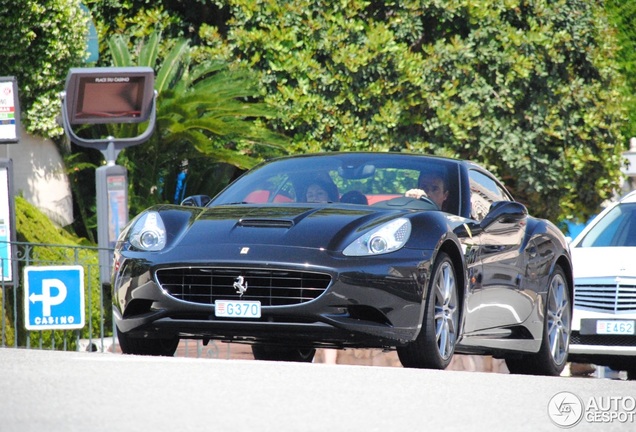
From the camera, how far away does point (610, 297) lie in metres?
12.2

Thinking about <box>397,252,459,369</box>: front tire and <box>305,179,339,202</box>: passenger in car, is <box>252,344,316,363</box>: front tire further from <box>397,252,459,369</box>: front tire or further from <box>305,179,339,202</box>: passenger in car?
<box>397,252,459,369</box>: front tire

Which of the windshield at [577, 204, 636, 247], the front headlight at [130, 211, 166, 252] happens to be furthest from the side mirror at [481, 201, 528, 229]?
the windshield at [577, 204, 636, 247]

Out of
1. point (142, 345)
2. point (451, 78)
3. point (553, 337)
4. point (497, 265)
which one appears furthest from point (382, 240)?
point (451, 78)

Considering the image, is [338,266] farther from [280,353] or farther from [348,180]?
[280,353]

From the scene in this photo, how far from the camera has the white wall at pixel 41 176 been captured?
21.8 meters

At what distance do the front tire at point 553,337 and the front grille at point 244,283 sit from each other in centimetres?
251

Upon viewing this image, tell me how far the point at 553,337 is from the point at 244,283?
9.93 feet

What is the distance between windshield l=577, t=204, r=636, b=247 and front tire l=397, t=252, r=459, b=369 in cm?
487

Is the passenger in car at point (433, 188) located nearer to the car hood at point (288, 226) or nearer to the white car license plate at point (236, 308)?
the car hood at point (288, 226)

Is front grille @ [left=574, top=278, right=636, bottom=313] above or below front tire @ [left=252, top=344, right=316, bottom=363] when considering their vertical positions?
above

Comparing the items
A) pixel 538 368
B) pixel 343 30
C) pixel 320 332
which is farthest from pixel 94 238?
pixel 320 332

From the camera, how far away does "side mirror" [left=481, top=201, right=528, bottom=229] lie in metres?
9.27

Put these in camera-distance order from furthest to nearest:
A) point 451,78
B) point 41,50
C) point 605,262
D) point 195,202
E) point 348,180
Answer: point 451,78
point 41,50
point 605,262
point 348,180
point 195,202

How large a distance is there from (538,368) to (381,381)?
2983mm
